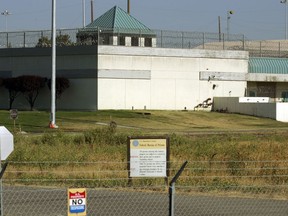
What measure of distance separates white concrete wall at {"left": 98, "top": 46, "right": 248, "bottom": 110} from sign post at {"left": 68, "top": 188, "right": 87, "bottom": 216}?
2034 inches

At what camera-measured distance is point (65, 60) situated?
205ft

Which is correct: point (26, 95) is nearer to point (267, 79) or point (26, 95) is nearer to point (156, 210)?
point (267, 79)

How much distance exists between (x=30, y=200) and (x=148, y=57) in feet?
164

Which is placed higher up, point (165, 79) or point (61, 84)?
point (165, 79)

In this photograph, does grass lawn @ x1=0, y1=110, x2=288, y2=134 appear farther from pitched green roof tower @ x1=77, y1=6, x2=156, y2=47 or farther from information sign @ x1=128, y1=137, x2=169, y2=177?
information sign @ x1=128, y1=137, x2=169, y2=177

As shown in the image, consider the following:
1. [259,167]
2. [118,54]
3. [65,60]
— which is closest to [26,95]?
[65,60]

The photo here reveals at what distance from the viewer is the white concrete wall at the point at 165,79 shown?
61.3m

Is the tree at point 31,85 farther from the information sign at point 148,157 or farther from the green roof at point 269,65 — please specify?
the information sign at point 148,157

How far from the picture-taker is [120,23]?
2724 inches

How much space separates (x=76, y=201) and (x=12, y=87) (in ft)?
180

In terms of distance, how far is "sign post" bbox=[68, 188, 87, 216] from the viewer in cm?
880

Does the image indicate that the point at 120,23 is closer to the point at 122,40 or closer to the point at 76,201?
the point at 122,40

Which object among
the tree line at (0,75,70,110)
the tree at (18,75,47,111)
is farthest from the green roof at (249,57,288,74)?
the tree at (18,75,47,111)

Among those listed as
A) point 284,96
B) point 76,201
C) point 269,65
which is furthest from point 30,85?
point 76,201
